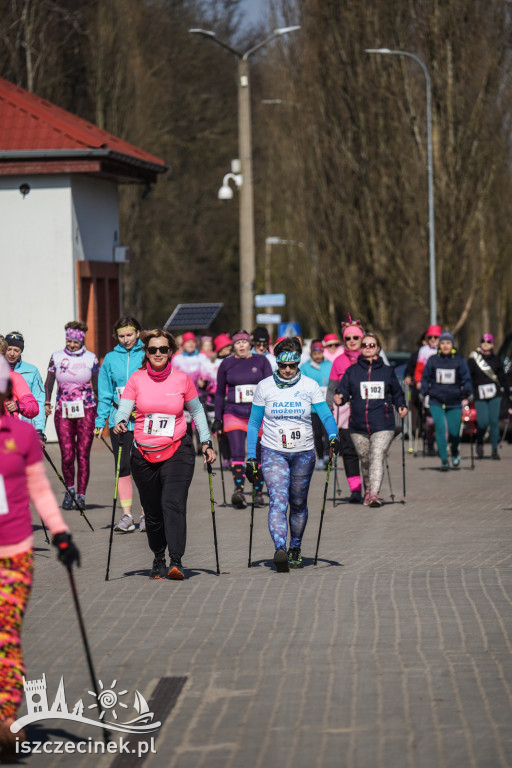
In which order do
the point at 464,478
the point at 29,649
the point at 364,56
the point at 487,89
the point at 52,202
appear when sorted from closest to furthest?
the point at 29,649 → the point at 464,478 → the point at 52,202 → the point at 487,89 → the point at 364,56

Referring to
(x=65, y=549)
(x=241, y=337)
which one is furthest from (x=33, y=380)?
(x=65, y=549)

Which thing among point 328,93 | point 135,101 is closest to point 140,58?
point 135,101

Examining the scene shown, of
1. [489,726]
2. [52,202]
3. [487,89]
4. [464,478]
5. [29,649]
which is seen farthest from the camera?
[487,89]

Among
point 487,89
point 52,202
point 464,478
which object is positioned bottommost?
point 464,478

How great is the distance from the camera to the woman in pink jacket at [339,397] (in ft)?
54.4

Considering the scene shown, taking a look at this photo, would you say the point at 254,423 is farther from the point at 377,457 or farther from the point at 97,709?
the point at 97,709

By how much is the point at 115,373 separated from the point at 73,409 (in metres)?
1.59

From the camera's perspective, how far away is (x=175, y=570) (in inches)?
426

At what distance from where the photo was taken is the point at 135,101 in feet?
151

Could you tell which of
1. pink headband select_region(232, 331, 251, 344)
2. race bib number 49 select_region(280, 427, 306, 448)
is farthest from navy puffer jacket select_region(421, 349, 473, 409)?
race bib number 49 select_region(280, 427, 306, 448)

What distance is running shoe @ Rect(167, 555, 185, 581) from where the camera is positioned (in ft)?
35.6

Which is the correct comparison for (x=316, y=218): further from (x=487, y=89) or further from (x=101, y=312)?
(x=101, y=312)

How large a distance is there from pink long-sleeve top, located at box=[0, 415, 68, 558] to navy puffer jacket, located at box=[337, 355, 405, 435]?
9.57 m

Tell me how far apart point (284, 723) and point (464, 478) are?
12698 millimetres
